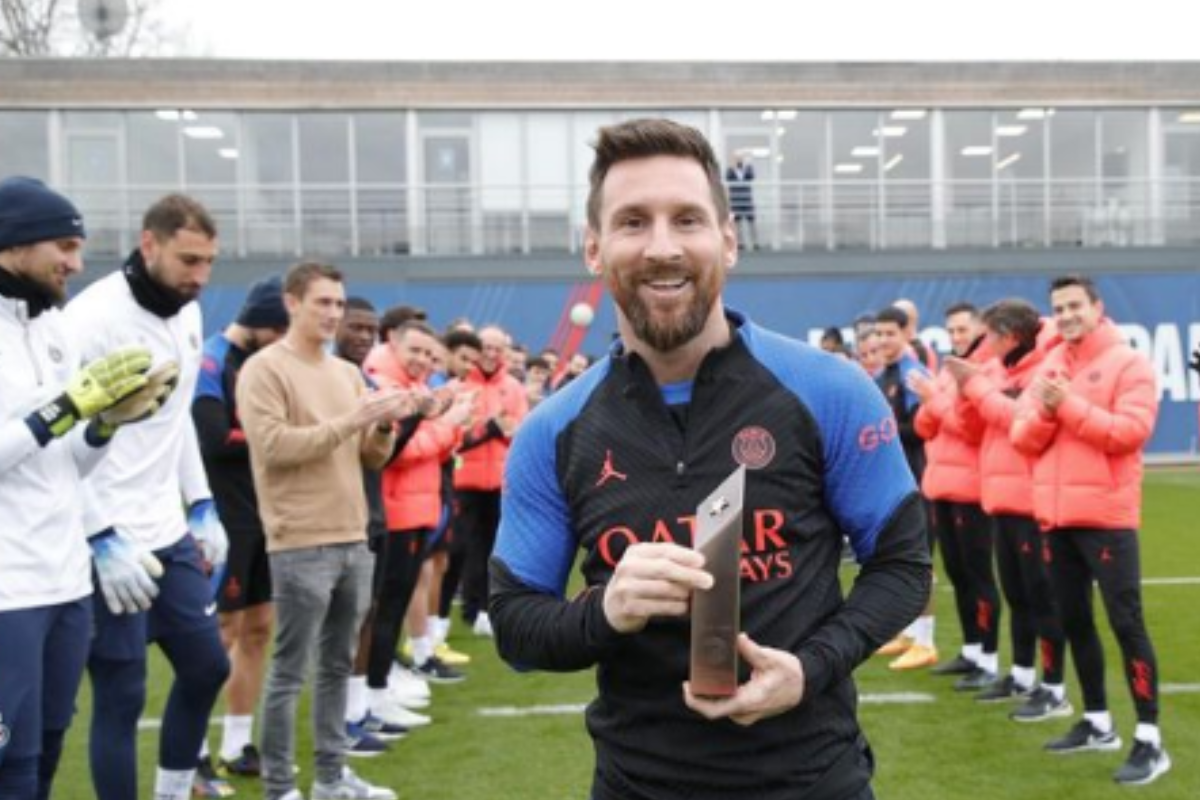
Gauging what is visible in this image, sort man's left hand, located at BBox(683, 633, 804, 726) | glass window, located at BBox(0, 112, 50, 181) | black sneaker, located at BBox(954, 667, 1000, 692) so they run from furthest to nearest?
glass window, located at BBox(0, 112, 50, 181)
black sneaker, located at BBox(954, 667, 1000, 692)
man's left hand, located at BBox(683, 633, 804, 726)

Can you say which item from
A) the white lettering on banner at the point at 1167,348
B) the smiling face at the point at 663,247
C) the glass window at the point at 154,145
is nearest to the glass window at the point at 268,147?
the glass window at the point at 154,145

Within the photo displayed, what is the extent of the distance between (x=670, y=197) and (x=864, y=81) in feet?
88.0

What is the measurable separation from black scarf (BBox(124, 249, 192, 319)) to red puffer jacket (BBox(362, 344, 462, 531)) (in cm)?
212

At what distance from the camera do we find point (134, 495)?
4887 mm

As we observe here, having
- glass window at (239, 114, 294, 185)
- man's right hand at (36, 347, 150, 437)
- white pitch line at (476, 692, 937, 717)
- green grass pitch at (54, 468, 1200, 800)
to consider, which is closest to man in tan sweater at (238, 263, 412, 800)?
green grass pitch at (54, 468, 1200, 800)

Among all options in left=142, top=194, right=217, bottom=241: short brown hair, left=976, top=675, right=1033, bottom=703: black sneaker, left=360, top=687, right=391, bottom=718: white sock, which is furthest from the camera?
left=976, top=675, right=1033, bottom=703: black sneaker

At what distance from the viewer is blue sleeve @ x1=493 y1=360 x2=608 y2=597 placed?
251 centimetres

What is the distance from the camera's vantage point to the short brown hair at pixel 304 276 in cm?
556

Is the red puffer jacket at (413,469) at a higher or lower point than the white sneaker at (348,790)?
higher

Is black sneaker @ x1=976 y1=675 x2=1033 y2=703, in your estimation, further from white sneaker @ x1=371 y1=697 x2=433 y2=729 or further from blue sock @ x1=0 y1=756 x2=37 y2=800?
blue sock @ x1=0 y1=756 x2=37 y2=800

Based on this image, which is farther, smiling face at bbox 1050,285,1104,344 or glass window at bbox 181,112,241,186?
glass window at bbox 181,112,241,186

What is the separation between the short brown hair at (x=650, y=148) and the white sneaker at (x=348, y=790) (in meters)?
4.09

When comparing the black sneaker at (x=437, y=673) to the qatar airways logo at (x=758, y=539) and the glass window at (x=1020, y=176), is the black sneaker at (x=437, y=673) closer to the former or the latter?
the qatar airways logo at (x=758, y=539)

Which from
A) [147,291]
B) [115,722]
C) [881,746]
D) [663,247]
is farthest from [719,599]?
[881,746]
